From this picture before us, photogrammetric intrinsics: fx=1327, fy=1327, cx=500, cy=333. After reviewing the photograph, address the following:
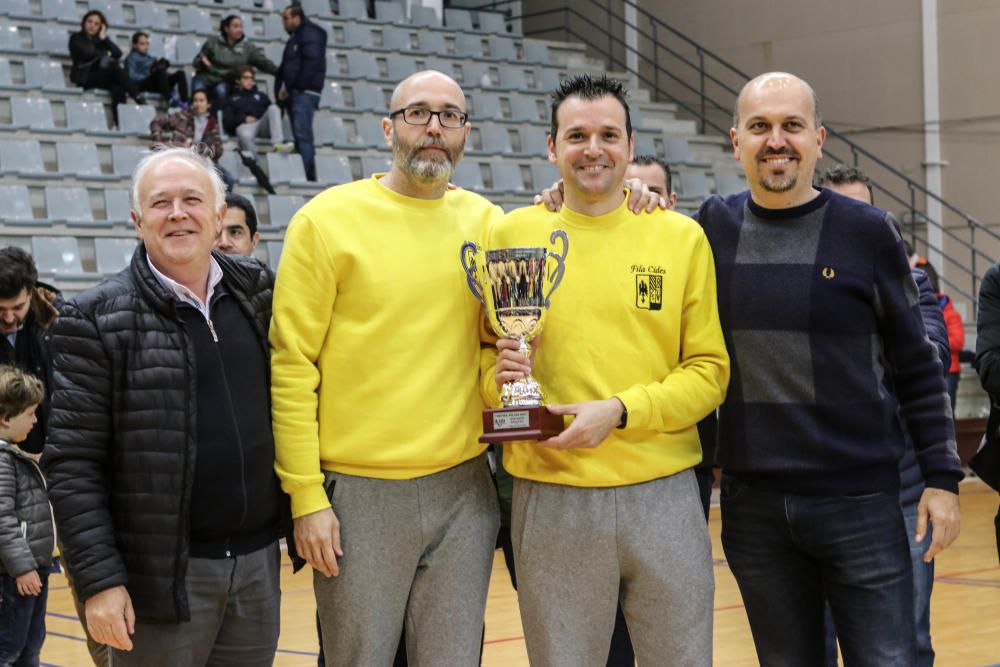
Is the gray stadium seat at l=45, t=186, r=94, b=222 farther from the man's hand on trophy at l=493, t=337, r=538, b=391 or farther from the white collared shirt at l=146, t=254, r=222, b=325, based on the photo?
the man's hand on trophy at l=493, t=337, r=538, b=391

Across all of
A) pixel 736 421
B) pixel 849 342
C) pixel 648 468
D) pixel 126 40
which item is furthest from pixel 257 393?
pixel 126 40

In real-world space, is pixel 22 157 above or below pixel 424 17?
below

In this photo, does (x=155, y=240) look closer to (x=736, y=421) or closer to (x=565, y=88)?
(x=565, y=88)

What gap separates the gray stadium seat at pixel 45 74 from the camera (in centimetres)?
913

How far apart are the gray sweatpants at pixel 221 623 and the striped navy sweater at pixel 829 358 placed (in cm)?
99

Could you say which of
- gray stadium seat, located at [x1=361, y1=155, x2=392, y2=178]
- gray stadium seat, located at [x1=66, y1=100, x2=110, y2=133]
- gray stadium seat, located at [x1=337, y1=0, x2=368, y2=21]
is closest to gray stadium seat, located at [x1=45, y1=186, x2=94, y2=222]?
gray stadium seat, located at [x1=66, y1=100, x2=110, y2=133]

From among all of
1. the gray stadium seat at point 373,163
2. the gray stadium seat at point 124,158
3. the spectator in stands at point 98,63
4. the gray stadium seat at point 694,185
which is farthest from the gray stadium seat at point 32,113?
the gray stadium seat at point 694,185

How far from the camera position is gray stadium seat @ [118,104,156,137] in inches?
359

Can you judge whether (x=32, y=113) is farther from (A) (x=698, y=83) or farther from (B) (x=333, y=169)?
(A) (x=698, y=83)

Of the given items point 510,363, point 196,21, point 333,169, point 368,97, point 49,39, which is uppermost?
point 196,21

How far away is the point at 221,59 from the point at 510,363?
753 centimetres

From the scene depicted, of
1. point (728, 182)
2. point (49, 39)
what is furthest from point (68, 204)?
point (728, 182)

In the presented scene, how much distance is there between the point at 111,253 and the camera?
798cm

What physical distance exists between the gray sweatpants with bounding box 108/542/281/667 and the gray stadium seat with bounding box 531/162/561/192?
8244mm
